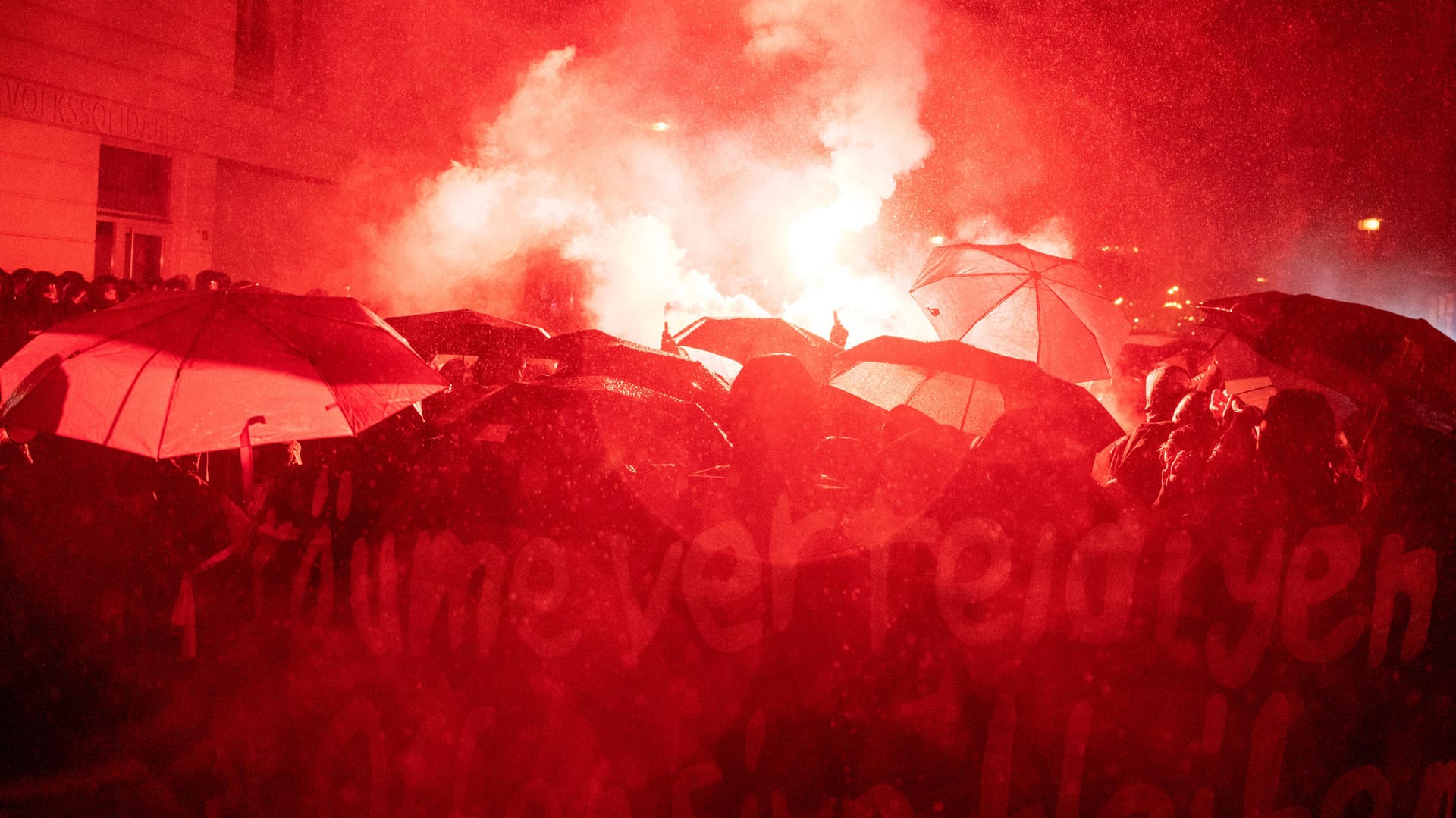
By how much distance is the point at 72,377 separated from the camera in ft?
12.3

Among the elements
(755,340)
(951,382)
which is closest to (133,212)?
(755,340)

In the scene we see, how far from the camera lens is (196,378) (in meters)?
3.77

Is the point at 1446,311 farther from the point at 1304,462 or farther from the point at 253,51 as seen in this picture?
the point at 1304,462

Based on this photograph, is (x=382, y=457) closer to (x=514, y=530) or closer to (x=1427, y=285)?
(x=514, y=530)

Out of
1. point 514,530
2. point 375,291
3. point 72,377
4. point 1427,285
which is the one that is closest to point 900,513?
point 514,530

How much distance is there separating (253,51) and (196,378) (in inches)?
510

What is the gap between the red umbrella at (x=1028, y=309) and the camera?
686cm

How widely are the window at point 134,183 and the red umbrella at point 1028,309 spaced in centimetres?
1081

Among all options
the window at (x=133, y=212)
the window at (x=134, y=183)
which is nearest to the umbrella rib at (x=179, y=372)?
the window at (x=133, y=212)

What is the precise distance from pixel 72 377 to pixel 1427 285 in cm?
3974

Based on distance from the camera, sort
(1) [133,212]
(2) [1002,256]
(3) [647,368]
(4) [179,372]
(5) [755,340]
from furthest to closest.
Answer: (1) [133,212] < (5) [755,340] < (2) [1002,256] < (3) [647,368] < (4) [179,372]

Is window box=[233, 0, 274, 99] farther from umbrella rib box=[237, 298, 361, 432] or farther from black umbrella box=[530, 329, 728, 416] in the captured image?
umbrella rib box=[237, 298, 361, 432]

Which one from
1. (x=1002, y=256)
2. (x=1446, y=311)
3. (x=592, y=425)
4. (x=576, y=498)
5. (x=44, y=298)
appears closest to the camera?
(x=576, y=498)

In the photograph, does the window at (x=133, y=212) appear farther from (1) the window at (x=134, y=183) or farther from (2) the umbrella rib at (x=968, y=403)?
(2) the umbrella rib at (x=968, y=403)
